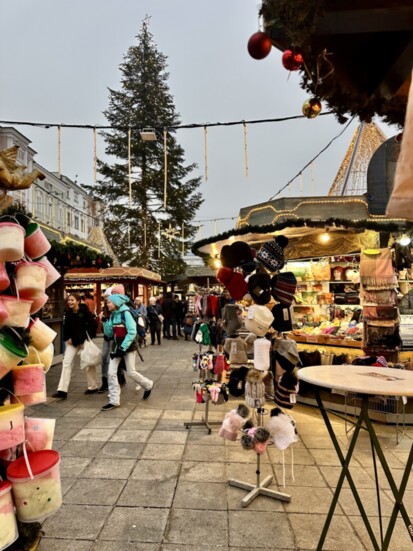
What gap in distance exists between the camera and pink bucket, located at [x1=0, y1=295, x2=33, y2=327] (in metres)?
2.13

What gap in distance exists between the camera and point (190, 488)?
324cm

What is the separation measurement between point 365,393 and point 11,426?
6.44ft

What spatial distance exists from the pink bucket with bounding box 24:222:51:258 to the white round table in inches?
75.0

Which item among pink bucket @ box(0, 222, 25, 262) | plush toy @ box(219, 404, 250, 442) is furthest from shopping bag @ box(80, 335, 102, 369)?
pink bucket @ box(0, 222, 25, 262)

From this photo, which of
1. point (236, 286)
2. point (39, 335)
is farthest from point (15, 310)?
point (236, 286)

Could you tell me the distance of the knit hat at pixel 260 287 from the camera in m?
3.42

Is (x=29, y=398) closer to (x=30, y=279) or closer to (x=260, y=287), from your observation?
(x=30, y=279)

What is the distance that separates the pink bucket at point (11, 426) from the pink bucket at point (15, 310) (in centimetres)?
47

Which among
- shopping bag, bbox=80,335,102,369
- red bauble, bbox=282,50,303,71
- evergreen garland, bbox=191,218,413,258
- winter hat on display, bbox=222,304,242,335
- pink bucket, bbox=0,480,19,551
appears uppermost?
red bauble, bbox=282,50,303,71

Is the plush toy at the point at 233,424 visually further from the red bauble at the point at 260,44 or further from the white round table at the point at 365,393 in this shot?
the red bauble at the point at 260,44

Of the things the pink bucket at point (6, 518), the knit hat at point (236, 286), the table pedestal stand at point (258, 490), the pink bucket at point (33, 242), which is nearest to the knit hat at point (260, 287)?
the knit hat at point (236, 286)

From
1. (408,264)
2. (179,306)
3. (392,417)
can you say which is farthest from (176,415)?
(179,306)

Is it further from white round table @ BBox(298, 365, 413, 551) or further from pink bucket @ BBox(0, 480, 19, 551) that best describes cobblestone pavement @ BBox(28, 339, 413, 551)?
pink bucket @ BBox(0, 480, 19, 551)

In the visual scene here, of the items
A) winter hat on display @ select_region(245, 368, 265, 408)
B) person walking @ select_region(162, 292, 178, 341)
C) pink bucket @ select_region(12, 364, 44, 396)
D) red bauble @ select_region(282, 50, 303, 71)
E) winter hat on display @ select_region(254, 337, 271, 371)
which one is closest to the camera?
red bauble @ select_region(282, 50, 303, 71)
